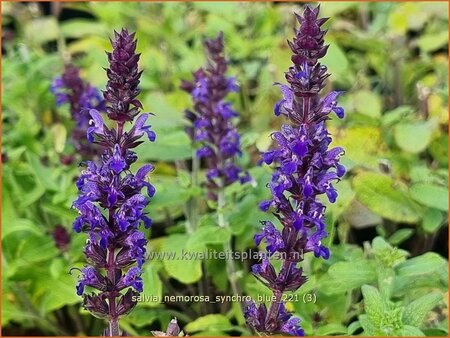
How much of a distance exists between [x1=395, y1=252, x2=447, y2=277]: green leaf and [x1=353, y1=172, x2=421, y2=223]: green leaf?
11.5 inches

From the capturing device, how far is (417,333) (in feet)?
4.99

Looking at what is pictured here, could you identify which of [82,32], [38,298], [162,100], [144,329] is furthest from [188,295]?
[82,32]

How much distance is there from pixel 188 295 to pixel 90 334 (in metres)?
0.30

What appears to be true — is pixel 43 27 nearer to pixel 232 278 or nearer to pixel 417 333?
pixel 232 278

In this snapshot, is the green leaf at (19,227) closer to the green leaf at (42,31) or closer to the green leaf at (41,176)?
the green leaf at (41,176)

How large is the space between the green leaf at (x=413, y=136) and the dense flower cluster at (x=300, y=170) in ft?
2.78

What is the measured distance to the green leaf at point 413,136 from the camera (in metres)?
2.24

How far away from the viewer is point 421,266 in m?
1.69

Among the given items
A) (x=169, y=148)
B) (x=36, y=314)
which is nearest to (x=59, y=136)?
(x=169, y=148)

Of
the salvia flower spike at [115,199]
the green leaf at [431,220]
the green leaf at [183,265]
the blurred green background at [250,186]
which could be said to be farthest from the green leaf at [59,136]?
the green leaf at [431,220]

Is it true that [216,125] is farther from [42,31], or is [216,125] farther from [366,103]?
[42,31]

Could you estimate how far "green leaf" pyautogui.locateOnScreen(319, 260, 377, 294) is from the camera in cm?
165

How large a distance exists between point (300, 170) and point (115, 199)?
0.33m

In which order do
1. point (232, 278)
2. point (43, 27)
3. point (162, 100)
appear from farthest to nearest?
point (43, 27)
point (162, 100)
point (232, 278)
